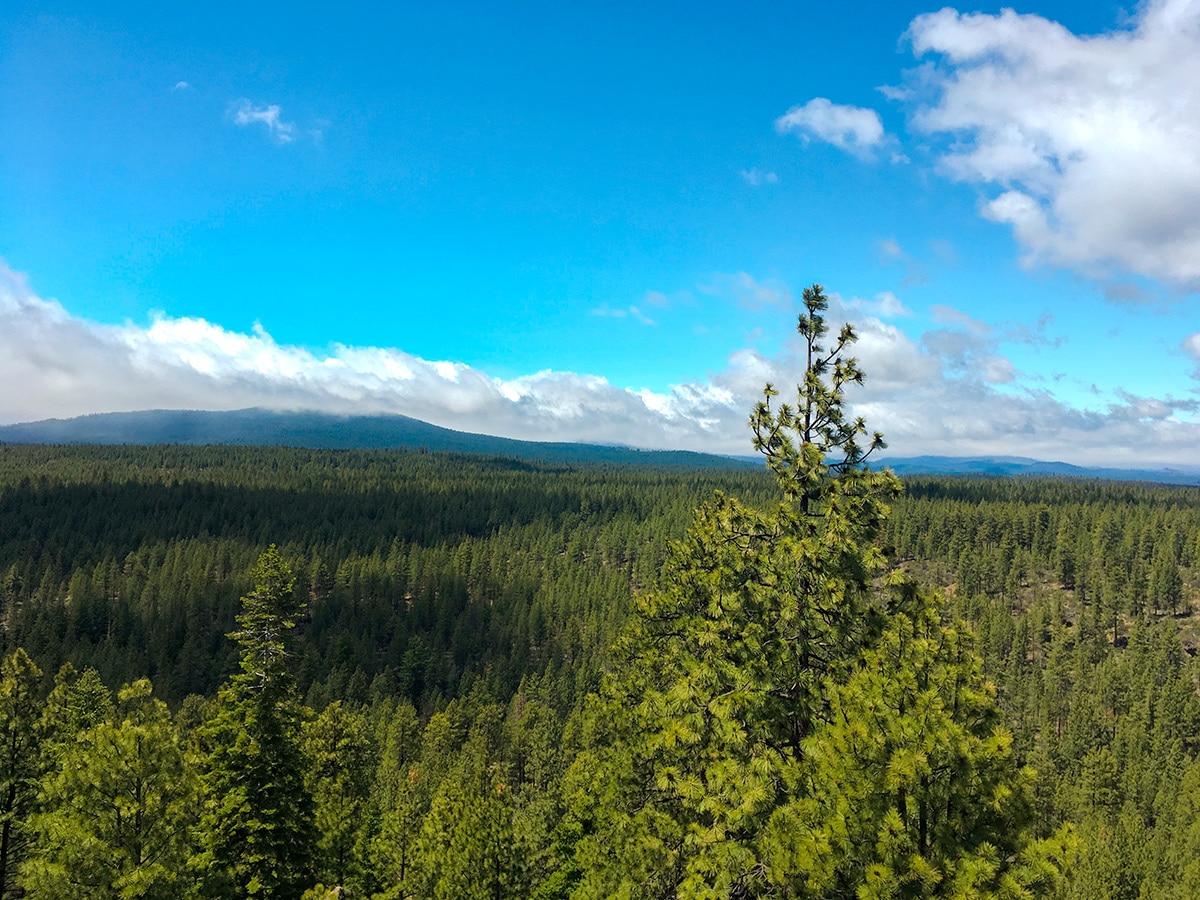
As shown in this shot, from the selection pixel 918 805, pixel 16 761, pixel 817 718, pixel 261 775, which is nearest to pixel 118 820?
pixel 261 775

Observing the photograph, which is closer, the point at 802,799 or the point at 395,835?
the point at 802,799

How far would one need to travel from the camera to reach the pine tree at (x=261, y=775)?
67.5 feet

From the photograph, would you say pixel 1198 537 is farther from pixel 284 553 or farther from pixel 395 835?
pixel 284 553

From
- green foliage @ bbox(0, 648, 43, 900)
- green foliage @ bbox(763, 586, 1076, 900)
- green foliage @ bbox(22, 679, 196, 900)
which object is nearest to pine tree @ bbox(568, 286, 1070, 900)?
green foliage @ bbox(763, 586, 1076, 900)

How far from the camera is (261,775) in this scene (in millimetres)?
21359

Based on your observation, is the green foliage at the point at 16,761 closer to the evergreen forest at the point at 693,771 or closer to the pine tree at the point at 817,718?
the evergreen forest at the point at 693,771

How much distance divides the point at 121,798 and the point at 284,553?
172m

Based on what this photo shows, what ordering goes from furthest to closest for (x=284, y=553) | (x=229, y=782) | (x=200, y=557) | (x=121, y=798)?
(x=284, y=553) < (x=200, y=557) < (x=229, y=782) < (x=121, y=798)

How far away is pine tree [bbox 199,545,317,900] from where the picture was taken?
20.6m

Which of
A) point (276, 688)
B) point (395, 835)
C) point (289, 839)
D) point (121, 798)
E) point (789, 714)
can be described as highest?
point (789, 714)

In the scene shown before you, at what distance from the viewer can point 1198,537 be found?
481 ft

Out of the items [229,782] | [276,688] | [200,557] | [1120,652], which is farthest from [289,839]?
[200,557]

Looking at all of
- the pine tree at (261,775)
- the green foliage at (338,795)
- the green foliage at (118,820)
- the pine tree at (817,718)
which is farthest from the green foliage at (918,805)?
the green foliage at (338,795)

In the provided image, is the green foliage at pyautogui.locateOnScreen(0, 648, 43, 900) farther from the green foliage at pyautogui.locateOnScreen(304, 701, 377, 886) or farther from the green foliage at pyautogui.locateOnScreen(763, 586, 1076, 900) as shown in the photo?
the green foliage at pyautogui.locateOnScreen(763, 586, 1076, 900)
